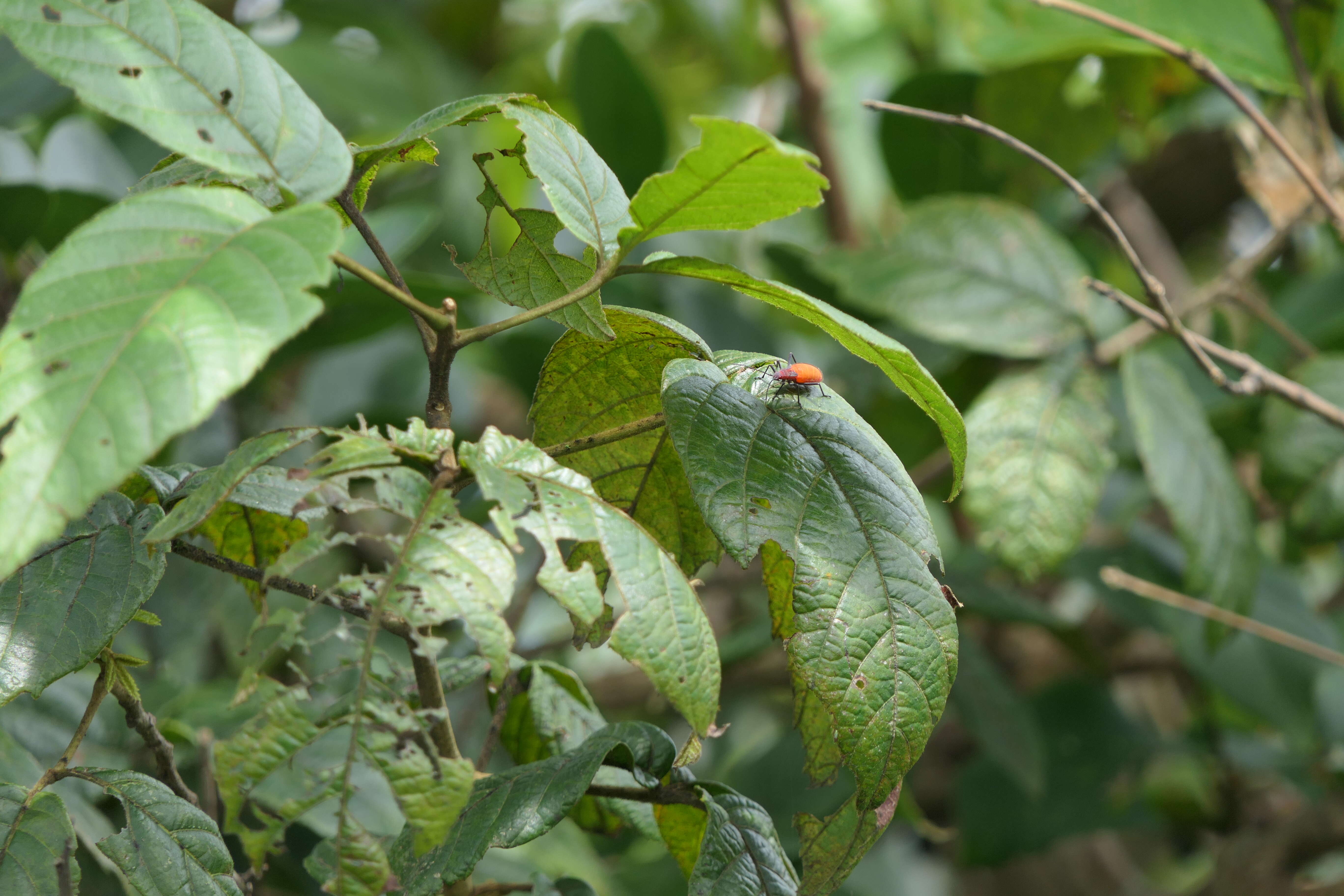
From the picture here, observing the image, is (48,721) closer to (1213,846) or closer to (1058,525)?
(1058,525)

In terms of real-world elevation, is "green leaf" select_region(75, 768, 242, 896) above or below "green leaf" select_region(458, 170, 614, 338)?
below

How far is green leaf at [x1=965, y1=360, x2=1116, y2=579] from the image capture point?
0.93 m

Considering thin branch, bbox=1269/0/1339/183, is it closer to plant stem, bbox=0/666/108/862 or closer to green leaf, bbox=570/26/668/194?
green leaf, bbox=570/26/668/194

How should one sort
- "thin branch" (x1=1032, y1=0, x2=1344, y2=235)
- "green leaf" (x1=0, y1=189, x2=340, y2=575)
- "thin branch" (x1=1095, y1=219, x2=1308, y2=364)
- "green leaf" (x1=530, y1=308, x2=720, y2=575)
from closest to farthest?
"green leaf" (x1=0, y1=189, x2=340, y2=575) → "green leaf" (x1=530, y1=308, x2=720, y2=575) → "thin branch" (x1=1032, y1=0, x2=1344, y2=235) → "thin branch" (x1=1095, y1=219, x2=1308, y2=364)

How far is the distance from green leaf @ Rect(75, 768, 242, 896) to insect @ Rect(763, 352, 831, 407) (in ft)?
1.15

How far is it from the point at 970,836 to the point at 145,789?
1.09 m

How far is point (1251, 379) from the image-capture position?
0.77m

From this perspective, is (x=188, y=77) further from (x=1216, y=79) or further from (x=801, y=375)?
(x=1216, y=79)

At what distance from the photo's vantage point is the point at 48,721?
2.79 ft

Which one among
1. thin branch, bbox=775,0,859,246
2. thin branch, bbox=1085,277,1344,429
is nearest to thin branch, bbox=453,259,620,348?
thin branch, bbox=1085,277,1344,429

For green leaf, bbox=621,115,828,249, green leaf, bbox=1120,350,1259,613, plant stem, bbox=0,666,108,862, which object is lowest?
green leaf, bbox=1120,350,1259,613

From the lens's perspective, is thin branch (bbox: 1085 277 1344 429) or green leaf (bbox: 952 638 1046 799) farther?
green leaf (bbox: 952 638 1046 799)

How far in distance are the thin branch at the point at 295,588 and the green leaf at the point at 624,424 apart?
0.45 ft

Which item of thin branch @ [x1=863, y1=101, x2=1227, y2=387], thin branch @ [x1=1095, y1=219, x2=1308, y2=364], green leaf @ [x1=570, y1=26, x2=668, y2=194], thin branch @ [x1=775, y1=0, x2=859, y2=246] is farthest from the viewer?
thin branch @ [x1=775, y1=0, x2=859, y2=246]
